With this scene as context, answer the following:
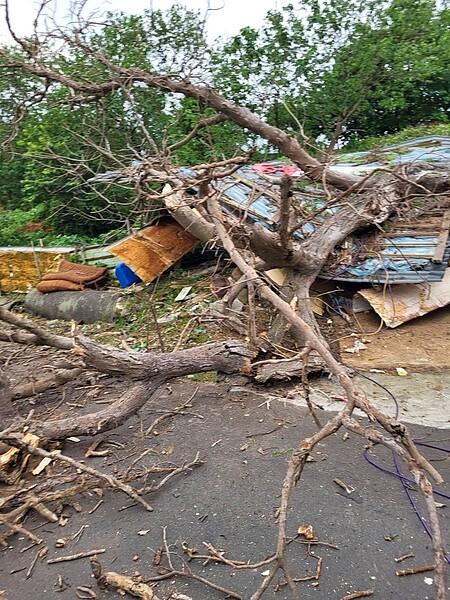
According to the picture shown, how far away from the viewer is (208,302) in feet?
22.0

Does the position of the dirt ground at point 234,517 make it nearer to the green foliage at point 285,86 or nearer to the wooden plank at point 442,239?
the wooden plank at point 442,239

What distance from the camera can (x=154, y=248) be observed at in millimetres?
7395

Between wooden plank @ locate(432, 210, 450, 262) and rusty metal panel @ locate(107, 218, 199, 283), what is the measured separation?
3.45 meters

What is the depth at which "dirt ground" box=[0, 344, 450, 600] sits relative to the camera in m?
2.53

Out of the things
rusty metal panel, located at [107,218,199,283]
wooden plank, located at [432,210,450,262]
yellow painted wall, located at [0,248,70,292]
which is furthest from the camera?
yellow painted wall, located at [0,248,70,292]

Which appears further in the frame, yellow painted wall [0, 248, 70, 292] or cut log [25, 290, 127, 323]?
yellow painted wall [0, 248, 70, 292]

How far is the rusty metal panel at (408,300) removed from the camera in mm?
5512

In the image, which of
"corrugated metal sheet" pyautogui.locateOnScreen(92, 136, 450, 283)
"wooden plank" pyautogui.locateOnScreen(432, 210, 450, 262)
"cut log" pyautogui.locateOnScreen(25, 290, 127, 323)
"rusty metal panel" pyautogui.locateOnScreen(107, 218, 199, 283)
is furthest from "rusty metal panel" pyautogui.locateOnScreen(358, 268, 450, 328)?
"cut log" pyautogui.locateOnScreen(25, 290, 127, 323)

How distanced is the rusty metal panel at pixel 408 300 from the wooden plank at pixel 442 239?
306 mm

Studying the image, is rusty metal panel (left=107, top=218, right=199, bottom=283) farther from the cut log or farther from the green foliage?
the green foliage

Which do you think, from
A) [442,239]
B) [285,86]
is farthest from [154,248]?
[285,86]

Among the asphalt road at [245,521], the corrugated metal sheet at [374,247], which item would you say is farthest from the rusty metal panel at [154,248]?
the asphalt road at [245,521]

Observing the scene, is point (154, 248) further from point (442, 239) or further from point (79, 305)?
point (442, 239)

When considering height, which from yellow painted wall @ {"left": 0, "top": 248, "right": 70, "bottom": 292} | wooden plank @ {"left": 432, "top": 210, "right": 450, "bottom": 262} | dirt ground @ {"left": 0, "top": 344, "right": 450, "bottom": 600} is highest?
wooden plank @ {"left": 432, "top": 210, "right": 450, "bottom": 262}
